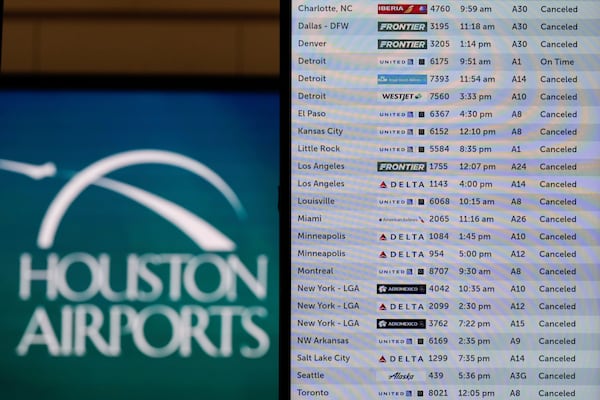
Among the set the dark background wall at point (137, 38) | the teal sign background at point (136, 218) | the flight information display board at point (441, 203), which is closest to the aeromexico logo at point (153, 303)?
the teal sign background at point (136, 218)

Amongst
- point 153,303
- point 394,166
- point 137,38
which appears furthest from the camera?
point 137,38

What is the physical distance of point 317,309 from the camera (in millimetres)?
1250

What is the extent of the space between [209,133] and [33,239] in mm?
641

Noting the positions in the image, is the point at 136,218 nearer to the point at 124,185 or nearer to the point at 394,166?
the point at 124,185

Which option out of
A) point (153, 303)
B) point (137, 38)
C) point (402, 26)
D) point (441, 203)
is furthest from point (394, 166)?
point (137, 38)

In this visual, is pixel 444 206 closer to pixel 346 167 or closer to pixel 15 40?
pixel 346 167

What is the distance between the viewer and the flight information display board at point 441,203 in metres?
Answer: 1.25

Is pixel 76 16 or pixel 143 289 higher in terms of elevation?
pixel 76 16

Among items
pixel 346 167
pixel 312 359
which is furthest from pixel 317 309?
pixel 346 167

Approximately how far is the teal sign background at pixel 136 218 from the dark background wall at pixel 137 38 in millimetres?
106

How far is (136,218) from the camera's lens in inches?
124

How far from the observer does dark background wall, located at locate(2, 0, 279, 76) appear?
318cm

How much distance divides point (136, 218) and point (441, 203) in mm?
2004

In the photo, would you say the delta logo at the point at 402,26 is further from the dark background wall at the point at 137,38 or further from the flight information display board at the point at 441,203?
the dark background wall at the point at 137,38
